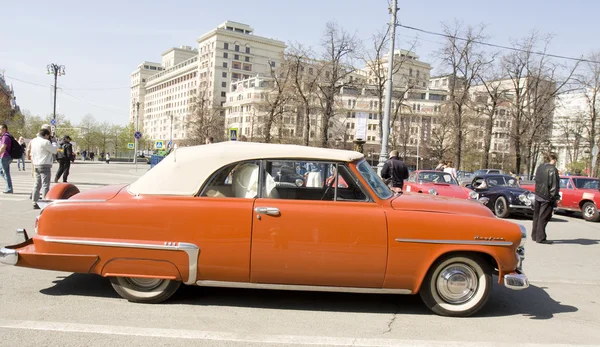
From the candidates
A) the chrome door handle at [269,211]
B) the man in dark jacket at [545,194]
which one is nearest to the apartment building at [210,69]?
the man in dark jacket at [545,194]

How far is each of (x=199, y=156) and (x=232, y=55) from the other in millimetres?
121732

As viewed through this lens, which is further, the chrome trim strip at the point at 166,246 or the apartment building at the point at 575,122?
the apartment building at the point at 575,122

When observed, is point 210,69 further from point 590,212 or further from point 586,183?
point 590,212

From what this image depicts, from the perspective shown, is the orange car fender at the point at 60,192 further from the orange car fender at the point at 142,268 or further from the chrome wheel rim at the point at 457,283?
the chrome wheel rim at the point at 457,283

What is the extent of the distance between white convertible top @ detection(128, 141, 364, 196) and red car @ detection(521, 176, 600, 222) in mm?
13081

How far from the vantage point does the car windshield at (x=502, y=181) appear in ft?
49.3

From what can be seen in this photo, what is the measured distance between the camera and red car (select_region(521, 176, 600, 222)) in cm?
1428

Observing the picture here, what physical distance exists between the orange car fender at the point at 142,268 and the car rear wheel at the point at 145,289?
0.45 feet

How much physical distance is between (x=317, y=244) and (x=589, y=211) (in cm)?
1396

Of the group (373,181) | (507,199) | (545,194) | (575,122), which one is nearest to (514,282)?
(373,181)

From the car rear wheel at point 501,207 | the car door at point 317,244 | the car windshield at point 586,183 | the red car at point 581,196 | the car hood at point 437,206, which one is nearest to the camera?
the car door at point 317,244

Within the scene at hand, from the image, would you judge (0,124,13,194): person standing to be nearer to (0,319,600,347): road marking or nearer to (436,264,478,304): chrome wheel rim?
(0,319,600,347): road marking

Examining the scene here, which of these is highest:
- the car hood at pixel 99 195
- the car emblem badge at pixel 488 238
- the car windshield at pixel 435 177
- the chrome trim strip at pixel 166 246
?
the car windshield at pixel 435 177

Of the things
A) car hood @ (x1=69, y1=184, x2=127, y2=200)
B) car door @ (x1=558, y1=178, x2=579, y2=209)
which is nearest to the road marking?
car hood @ (x1=69, y1=184, x2=127, y2=200)
